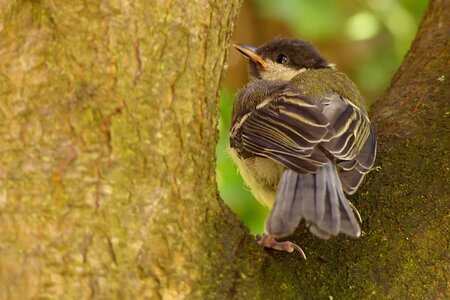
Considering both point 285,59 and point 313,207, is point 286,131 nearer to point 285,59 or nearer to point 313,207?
point 313,207

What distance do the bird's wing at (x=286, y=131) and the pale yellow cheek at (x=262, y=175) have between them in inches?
2.8

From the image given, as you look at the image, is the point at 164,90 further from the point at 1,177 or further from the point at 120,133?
the point at 1,177

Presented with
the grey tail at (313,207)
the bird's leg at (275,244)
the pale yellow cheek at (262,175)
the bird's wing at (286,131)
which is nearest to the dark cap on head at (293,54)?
the bird's wing at (286,131)

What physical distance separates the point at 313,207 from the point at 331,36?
→ 3.51m

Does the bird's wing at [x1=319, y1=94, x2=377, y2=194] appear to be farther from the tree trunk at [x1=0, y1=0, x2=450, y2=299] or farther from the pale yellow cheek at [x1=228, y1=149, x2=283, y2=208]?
the tree trunk at [x1=0, y1=0, x2=450, y2=299]

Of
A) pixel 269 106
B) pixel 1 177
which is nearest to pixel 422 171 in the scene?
pixel 269 106

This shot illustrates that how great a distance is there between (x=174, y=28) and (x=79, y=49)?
28 cm

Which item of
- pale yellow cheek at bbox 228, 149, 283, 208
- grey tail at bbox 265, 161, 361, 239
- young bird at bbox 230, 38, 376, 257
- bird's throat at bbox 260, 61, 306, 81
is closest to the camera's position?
grey tail at bbox 265, 161, 361, 239

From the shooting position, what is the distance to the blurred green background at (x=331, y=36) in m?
4.84

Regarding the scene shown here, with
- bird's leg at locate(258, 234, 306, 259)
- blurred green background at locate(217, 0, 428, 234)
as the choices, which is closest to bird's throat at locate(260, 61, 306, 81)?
blurred green background at locate(217, 0, 428, 234)

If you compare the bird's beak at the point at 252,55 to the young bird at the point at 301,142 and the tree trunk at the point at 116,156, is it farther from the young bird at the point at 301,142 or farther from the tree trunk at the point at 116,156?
the tree trunk at the point at 116,156

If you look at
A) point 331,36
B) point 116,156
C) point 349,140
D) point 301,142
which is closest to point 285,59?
point 349,140

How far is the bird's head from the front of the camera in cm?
425

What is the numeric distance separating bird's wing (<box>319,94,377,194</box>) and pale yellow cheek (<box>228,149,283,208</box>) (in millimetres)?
326
